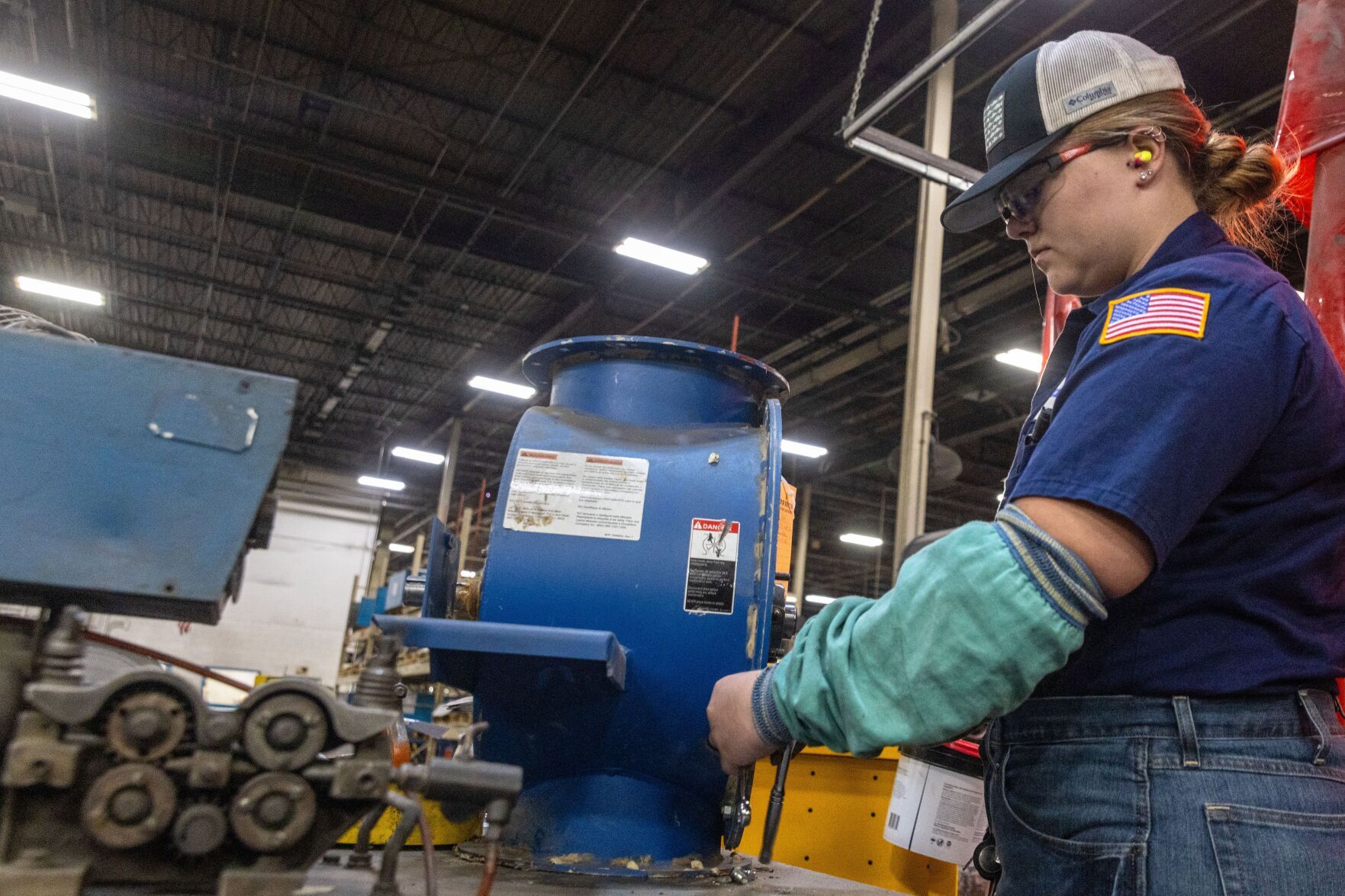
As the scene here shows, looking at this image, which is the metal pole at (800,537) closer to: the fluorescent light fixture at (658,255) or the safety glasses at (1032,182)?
the fluorescent light fixture at (658,255)

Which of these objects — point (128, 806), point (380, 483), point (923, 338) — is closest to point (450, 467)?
point (380, 483)

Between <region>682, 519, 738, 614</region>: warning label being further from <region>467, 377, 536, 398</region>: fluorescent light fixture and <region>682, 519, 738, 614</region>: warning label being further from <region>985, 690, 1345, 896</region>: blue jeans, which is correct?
<region>467, 377, 536, 398</region>: fluorescent light fixture

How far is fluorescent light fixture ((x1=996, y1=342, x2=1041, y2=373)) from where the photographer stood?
8508mm

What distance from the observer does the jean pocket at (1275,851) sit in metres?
0.82

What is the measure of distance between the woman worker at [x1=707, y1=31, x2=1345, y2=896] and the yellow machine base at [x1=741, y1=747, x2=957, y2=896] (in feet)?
4.89

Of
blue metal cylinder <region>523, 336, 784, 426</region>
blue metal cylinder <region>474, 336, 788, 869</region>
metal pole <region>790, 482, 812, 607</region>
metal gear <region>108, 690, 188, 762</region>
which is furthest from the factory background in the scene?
metal gear <region>108, 690, 188, 762</region>

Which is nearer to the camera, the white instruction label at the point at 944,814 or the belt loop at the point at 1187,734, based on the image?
the belt loop at the point at 1187,734

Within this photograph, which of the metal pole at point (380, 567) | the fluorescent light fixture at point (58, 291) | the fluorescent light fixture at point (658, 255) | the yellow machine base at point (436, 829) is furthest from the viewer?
the metal pole at point (380, 567)

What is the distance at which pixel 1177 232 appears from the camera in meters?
0.99

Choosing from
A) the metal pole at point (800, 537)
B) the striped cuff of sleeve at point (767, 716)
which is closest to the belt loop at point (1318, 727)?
the striped cuff of sleeve at point (767, 716)

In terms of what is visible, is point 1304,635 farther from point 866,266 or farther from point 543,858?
point 866,266

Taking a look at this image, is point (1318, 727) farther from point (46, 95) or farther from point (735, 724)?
point (46, 95)

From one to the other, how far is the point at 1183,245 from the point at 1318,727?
1.60 feet

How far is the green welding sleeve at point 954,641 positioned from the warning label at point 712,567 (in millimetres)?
558
